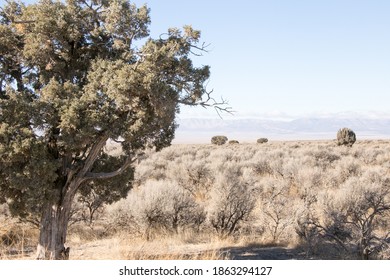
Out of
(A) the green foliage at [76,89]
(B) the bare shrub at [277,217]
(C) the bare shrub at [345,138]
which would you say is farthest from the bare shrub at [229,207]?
(C) the bare shrub at [345,138]

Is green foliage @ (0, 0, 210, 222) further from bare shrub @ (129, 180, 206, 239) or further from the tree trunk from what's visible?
bare shrub @ (129, 180, 206, 239)

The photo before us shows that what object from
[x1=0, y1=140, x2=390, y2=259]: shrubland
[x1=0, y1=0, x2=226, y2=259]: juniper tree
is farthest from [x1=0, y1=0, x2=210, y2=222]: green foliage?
[x1=0, y1=140, x2=390, y2=259]: shrubland

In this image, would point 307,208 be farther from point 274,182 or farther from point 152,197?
point 274,182

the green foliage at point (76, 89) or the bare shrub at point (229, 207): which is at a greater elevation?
the green foliage at point (76, 89)

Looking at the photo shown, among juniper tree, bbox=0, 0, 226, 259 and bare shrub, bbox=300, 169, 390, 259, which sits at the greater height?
juniper tree, bbox=0, 0, 226, 259

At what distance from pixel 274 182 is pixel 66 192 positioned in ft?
36.5

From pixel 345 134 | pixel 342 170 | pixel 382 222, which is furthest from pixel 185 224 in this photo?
pixel 345 134

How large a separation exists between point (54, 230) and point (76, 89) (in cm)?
323

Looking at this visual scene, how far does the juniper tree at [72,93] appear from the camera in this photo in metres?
8.47

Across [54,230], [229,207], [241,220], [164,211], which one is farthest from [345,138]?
[54,230]

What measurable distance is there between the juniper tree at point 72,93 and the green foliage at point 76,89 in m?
0.02

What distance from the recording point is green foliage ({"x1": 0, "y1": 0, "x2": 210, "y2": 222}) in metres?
8.45

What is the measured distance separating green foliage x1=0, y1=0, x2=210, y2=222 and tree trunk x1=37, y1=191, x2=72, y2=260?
247mm

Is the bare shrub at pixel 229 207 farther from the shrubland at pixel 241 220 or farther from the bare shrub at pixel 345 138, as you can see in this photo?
the bare shrub at pixel 345 138
